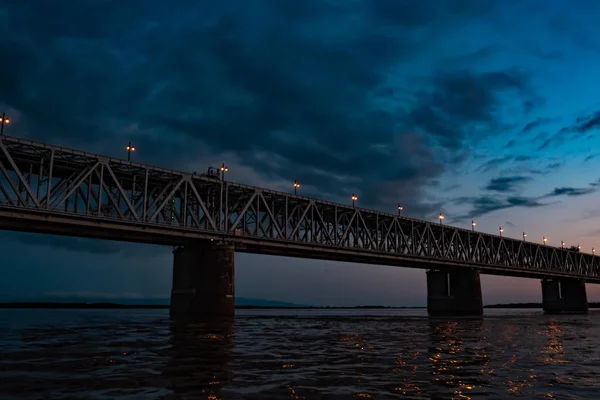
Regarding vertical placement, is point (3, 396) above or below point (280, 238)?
below

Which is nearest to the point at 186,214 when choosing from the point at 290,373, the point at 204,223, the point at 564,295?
the point at 204,223

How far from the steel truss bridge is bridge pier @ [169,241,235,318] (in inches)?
84.5

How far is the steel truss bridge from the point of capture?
57.6 m

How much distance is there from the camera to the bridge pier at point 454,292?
110 metres

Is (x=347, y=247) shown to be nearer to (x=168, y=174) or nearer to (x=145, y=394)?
(x=168, y=174)

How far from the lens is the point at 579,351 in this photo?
21312mm

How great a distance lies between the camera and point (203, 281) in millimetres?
67625

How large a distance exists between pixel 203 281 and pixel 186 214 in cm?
993

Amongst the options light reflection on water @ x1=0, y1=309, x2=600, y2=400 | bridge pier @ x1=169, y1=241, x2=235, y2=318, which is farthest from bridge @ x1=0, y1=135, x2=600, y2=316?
light reflection on water @ x1=0, y1=309, x2=600, y2=400

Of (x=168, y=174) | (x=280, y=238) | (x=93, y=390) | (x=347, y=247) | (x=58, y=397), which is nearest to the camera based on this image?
(x=58, y=397)

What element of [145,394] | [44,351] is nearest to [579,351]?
[145,394]

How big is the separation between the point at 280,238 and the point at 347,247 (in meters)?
15.7

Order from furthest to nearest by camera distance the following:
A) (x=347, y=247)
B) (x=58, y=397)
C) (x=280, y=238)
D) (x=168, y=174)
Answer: (x=347, y=247)
(x=280, y=238)
(x=168, y=174)
(x=58, y=397)

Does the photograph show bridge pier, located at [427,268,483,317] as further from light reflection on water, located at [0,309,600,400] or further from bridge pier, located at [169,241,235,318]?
light reflection on water, located at [0,309,600,400]
